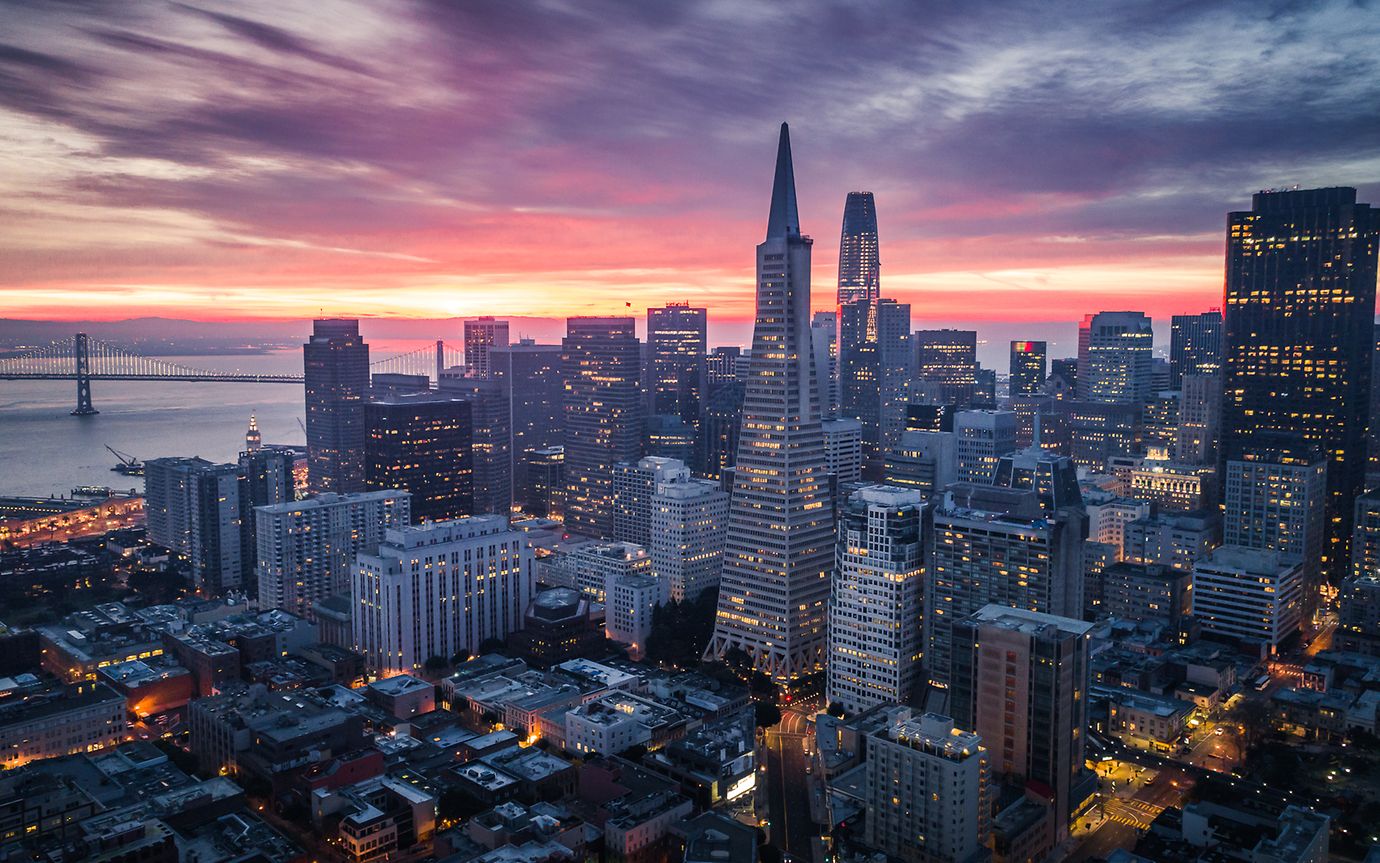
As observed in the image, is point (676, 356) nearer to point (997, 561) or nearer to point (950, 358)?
point (950, 358)

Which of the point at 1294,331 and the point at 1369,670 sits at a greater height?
the point at 1294,331

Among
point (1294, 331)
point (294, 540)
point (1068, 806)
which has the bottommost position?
point (1068, 806)

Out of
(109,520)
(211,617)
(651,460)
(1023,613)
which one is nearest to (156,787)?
(211,617)

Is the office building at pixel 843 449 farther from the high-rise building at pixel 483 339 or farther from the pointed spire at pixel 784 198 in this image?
the high-rise building at pixel 483 339

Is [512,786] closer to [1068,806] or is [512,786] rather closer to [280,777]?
[280,777]

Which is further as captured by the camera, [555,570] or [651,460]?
[651,460]

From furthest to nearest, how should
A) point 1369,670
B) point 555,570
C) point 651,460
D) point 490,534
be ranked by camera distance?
point 651,460
point 555,570
point 490,534
point 1369,670

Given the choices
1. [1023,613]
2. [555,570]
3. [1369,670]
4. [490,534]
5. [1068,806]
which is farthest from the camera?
[555,570]
